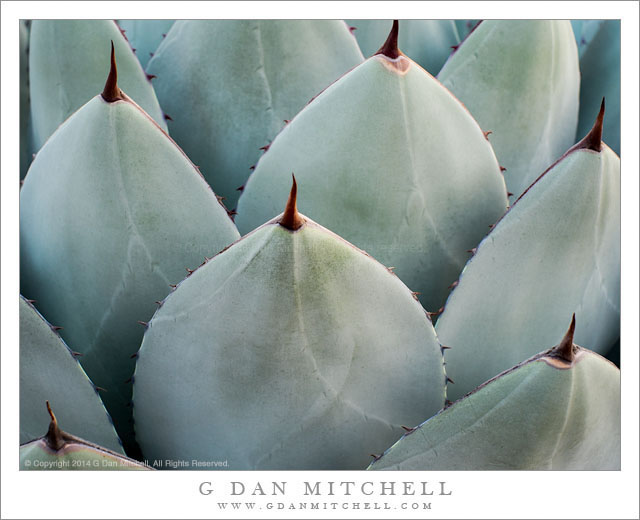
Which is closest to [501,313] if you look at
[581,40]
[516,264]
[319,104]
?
[516,264]

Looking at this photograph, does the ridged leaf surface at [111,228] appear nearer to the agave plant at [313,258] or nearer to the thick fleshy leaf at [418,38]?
the agave plant at [313,258]

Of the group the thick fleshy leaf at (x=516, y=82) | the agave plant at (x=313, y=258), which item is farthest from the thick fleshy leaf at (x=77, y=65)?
the thick fleshy leaf at (x=516, y=82)

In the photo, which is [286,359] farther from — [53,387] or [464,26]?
[464,26]

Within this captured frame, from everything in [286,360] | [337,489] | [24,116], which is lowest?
[337,489]

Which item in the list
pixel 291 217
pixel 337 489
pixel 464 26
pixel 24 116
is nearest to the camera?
pixel 291 217

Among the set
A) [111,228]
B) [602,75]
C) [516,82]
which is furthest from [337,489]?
[602,75]

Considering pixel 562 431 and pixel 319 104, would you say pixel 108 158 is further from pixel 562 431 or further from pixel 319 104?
pixel 562 431

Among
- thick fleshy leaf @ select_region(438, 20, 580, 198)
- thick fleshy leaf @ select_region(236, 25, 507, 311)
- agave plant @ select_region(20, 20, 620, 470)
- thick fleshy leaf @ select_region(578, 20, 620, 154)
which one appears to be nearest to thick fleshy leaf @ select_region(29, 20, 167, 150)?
agave plant @ select_region(20, 20, 620, 470)
